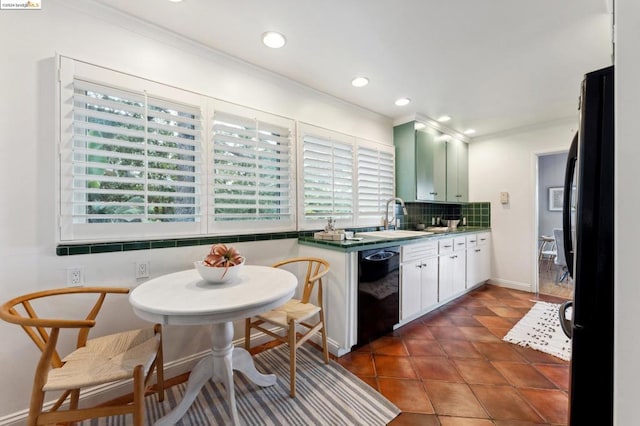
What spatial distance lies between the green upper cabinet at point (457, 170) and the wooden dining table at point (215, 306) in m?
3.38

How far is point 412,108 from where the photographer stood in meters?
3.20

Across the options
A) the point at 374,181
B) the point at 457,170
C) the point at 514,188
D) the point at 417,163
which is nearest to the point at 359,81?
the point at 374,181

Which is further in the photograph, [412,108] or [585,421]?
[412,108]

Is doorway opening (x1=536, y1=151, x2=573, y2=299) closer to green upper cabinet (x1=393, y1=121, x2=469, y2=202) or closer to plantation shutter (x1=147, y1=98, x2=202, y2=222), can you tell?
green upper cabinet (x1=393, y1=121, x2=469, y2=202)

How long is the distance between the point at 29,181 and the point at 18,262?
0.45 meters

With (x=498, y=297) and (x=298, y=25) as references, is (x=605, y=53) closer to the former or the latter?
(x=298, y=25)

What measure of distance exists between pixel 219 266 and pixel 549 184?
7.46m

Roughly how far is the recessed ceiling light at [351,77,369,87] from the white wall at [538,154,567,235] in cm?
557

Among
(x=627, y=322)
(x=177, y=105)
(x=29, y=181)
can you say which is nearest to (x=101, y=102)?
(x=177, y=105)

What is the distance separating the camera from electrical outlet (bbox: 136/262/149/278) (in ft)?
5.64

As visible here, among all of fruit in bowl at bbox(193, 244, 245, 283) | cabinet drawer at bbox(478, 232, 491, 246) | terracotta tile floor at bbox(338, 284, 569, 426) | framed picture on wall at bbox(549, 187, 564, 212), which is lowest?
terracotta tile floor at bbox(338, 284, 569, 426)

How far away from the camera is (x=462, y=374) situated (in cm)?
192

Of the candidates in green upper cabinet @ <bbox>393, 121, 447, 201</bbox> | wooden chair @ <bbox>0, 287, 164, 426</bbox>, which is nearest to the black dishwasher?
green upper cabinet @ <bbox>393, 121, 447, 201</bbox>

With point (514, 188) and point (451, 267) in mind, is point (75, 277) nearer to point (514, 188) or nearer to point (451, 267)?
point (451, 267)
